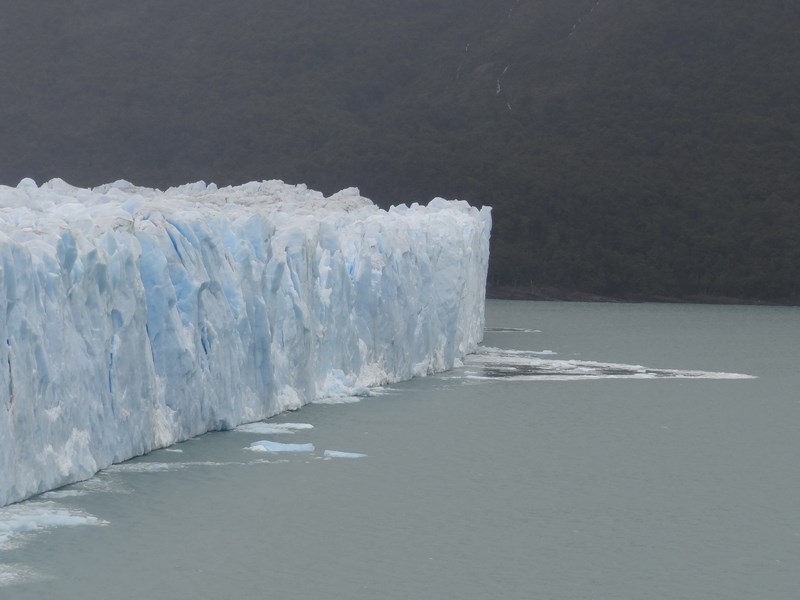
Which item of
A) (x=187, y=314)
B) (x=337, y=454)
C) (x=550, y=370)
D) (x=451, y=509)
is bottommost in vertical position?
(x=451, y=509)

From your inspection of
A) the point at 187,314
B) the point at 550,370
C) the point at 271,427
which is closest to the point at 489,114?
the point at 550,370

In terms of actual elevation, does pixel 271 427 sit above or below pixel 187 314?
below

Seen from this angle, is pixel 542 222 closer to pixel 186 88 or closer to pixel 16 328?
pixel 186 88

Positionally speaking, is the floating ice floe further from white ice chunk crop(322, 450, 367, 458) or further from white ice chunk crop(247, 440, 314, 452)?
white ice chunk crop(247, 440, 314, 452)

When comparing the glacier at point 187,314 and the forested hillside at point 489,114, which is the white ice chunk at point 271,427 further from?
the forested hillside at point 489,114

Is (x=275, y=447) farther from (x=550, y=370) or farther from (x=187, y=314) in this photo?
(x=550, y=370)

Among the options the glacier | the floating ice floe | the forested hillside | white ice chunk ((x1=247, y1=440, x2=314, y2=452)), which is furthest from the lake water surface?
the forested hillside
